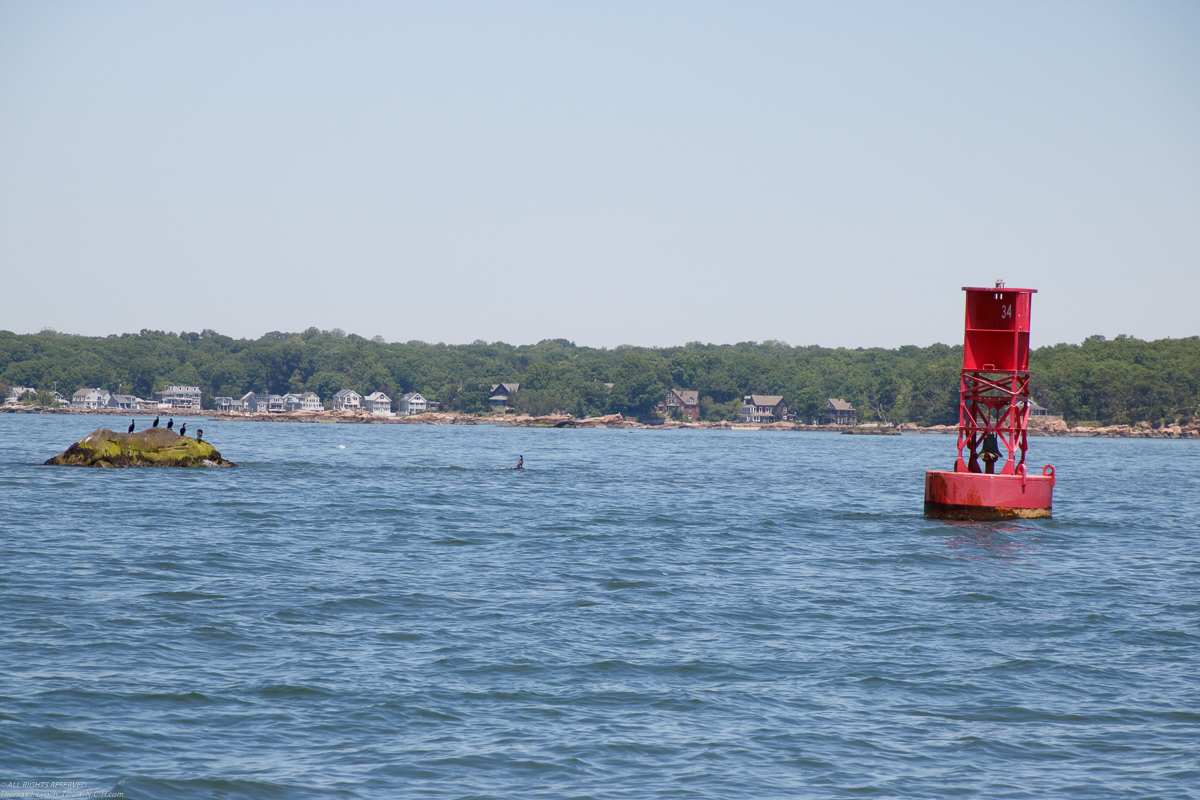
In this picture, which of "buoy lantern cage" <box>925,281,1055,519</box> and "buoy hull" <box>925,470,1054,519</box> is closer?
"buoy hull" <box>925,470,1054,519</box>

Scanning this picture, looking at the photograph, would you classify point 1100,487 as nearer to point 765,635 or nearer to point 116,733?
point 765,635

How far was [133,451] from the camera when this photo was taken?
150ft

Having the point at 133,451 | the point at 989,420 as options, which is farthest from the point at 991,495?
the point at 133,451

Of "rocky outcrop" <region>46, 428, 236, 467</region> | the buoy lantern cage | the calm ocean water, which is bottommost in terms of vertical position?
the calm ocean water

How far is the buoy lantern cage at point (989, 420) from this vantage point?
28.5 metres

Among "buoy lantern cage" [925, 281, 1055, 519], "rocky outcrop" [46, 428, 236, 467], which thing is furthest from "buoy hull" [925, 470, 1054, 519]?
"rocky outcrop" [46, 428, 236, 467]

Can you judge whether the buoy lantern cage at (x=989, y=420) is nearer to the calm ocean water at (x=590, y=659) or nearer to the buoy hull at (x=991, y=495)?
the buoy hull at (x=991, y=495)

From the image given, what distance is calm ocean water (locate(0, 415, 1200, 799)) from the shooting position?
9820mm

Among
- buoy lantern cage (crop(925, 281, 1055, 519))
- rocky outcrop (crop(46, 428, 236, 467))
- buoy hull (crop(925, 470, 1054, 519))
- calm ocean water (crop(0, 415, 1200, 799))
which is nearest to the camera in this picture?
calm ocean water (crop(0, 415, 1200, 799))

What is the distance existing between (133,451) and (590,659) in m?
38.2

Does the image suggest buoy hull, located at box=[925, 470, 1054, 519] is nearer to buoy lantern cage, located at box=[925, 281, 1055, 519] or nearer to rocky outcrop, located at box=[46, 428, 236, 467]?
buoy lantern cage, located at box=[925, 281, 1055, 519]

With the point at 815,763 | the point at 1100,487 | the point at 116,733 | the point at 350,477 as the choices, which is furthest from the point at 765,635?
the point at 1100,487

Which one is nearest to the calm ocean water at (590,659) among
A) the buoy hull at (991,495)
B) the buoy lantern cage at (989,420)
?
the buoy hull at (991,495)

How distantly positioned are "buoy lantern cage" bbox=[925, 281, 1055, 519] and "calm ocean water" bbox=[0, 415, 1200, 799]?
851 mm
